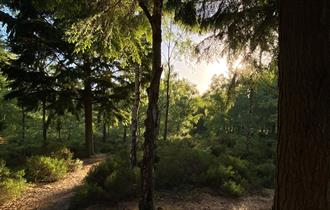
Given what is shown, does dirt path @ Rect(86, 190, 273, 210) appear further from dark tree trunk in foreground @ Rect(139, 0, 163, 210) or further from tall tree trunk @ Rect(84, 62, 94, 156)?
tall tree trunk @ Rect(84, 62, 94, 156)

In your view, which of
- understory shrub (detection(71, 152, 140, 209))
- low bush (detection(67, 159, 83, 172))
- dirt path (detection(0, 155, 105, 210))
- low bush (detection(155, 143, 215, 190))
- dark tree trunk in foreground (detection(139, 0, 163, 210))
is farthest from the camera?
low bush (detection(67, 159, 83, 172))

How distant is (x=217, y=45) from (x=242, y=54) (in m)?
0.52

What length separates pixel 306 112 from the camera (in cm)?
206

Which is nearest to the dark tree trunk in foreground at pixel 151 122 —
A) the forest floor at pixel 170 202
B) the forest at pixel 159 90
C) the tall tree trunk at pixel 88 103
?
the forest at pixel 159 90

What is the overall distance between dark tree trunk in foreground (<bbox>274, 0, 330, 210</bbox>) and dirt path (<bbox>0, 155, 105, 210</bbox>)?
6.69 m

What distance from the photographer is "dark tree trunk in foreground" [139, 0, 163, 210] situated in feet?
18.8

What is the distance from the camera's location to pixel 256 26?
463cm

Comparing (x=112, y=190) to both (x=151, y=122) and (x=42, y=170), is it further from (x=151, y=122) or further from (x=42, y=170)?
(x=42, y=170)

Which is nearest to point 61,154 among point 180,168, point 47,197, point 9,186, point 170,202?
point 47,197

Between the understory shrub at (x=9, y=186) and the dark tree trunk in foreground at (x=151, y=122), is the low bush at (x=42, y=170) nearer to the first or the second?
the understory shrub at (x=9, y=186)

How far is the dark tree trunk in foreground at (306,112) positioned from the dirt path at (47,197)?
6.69 meters

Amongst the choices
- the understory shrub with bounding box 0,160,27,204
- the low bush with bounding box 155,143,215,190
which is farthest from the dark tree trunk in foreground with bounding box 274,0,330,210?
the understory shrub with bounding box 0,160,27,204

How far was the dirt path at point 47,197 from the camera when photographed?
25.3ft

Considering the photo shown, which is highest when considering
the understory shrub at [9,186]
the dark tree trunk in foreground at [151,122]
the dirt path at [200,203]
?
the dark tree trunk in foreground at [151,122]
